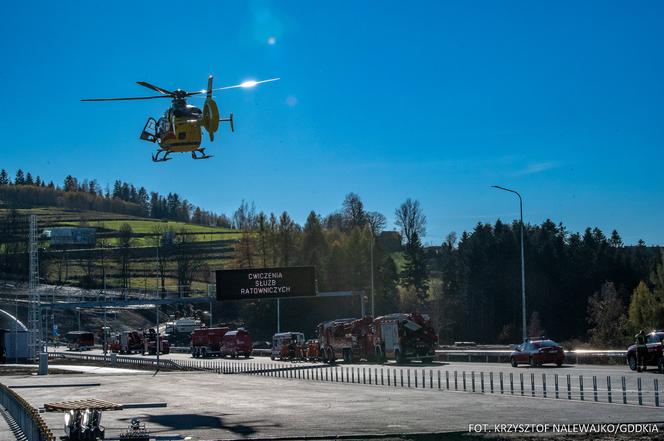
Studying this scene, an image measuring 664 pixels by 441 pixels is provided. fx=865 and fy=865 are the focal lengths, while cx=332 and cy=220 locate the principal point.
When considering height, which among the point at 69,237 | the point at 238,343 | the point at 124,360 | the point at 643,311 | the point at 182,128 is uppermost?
the point at 69,237


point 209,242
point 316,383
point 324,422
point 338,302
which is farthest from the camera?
point 209,242

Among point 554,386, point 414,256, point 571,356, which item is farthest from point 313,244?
point 554,386

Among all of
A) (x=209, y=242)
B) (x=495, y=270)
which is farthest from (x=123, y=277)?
(x=495, y=270)

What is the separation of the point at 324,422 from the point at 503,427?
498cm

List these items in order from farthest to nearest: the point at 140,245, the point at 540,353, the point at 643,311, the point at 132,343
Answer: the point at 140,245 < the point at 132,343 < the point at 643,311 < the point at 540,353

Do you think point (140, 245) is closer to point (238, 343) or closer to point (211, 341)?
point (211, 341)

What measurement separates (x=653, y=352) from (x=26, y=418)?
90.6 ft

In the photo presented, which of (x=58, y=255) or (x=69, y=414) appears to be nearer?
(x=69, y=414)

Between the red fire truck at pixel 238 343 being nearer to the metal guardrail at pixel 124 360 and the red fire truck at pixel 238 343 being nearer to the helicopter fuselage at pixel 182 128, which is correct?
the metal guardrail at pixel 124 360

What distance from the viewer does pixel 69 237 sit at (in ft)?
545

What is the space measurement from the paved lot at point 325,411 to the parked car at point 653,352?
10.8 meters

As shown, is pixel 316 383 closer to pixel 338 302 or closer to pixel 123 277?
pixel 338 302

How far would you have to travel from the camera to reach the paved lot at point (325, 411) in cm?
2147

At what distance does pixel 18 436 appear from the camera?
2128 cm
